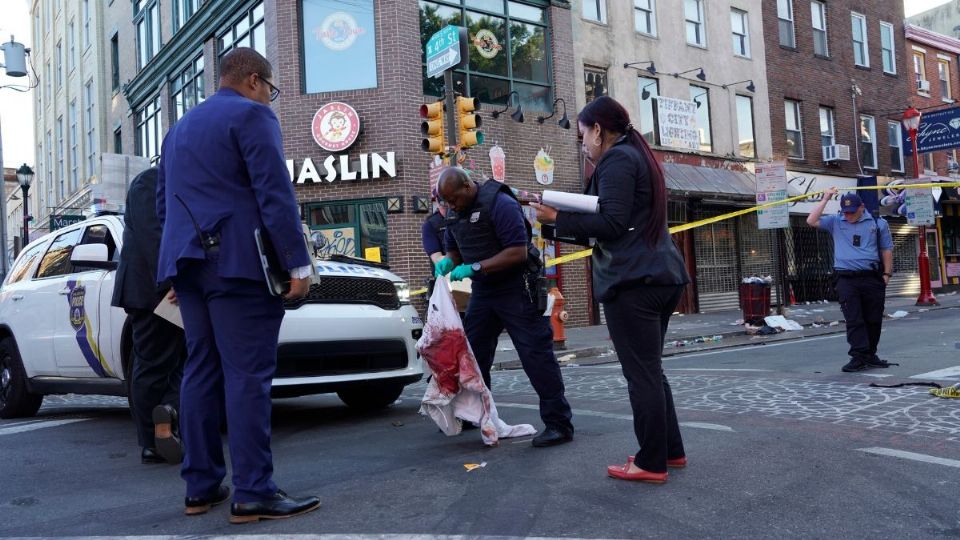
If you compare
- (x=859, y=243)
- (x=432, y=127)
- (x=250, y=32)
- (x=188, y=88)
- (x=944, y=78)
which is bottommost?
(x=859, y=243)

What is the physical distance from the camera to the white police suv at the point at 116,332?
543cm

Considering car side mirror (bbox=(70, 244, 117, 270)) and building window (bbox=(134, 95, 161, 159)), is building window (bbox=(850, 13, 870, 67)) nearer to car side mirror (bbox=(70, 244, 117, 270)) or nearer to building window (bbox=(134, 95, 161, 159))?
building window (bbox=(134, 95, 161, 159))

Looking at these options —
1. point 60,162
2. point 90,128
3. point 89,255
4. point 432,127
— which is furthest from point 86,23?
point 89,255

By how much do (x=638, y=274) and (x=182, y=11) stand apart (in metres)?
21.3

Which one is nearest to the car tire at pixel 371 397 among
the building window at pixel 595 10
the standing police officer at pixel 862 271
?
the standing police officer at pixel 862 271

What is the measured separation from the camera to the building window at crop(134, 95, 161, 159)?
23.9 metres

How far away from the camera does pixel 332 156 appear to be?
1619 centimetres

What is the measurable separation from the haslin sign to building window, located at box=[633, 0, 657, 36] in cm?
853

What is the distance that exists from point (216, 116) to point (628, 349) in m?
2.10

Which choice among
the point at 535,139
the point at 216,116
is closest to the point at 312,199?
the point at 535,139

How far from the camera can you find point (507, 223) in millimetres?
4680

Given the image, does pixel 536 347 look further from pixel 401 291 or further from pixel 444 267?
pixel 401 291

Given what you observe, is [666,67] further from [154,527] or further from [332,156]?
[154,527]

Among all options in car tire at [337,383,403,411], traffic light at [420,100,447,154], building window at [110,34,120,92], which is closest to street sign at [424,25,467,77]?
traffic light at [420,100,447,154]
